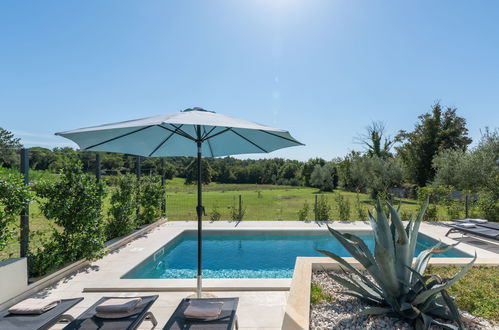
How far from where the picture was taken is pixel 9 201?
4.19 metres

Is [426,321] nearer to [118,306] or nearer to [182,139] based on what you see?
[118,306]

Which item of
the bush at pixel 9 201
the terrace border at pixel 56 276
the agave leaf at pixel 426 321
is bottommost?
the terrace border at pixel 56 276

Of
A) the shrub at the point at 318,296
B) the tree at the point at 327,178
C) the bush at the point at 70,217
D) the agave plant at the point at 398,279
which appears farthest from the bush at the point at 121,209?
the tree at the point at 327,178

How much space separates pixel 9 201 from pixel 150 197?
215 inches

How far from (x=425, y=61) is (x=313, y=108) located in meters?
6.42

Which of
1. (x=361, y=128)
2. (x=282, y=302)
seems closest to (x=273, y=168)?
(x=361, y=128)

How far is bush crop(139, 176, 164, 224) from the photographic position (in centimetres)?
948

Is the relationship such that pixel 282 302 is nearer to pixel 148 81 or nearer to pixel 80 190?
pixel 80 190

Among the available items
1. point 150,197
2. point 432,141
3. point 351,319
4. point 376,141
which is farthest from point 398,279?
point 432,141

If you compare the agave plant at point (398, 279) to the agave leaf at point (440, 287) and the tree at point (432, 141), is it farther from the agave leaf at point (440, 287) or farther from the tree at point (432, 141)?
the tree at point (432, 141)

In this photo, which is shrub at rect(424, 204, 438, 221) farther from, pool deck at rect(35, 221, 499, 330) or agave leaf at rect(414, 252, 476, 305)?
agave leaf at rect(414, 252, 476, 305)

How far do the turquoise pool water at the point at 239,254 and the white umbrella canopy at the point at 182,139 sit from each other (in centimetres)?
284

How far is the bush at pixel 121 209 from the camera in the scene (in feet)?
25.2

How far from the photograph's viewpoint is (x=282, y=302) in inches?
162
